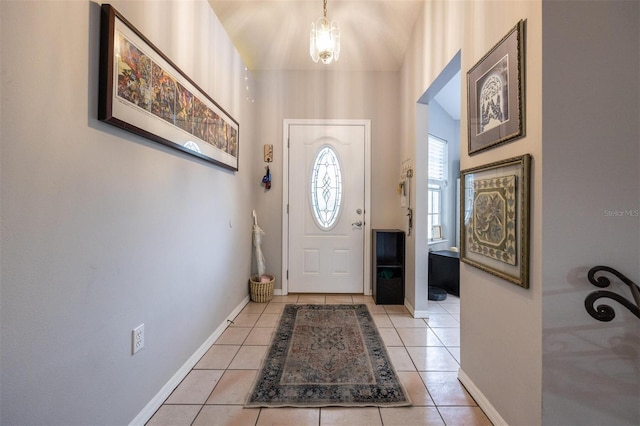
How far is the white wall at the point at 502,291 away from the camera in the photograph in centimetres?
105

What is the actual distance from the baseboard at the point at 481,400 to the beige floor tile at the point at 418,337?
1.49 ft

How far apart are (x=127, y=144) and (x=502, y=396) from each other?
2.13 meters

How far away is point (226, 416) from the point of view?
1362 millimetres

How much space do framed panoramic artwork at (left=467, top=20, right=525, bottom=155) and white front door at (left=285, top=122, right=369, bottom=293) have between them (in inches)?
69.0

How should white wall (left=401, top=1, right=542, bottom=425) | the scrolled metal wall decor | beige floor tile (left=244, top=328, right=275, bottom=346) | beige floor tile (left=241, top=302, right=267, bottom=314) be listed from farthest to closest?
beige floor tile (left=241, top=302, right=267, bottom=314)
beige floor tile (left=244, top=328, right=275, bottom=346)
white wall (left=401, top=1, right=542, bottom=425)
the scrolled metal wall decor

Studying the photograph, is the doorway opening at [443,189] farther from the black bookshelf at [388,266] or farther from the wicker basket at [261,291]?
the wicker basket at [261,291]

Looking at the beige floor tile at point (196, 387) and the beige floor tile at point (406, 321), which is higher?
the beige floor tile at point (406, 321)

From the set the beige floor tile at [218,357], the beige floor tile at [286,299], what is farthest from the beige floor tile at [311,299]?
the beige floor tile at [218,357]

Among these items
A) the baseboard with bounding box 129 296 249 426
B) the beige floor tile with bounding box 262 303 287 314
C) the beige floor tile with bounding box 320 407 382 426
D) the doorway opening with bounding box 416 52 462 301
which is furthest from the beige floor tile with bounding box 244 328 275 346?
the doorway opening with bounding box 416 52 462 301

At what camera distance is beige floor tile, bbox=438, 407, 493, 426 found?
1329 mm

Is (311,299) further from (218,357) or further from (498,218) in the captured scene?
(498,218)

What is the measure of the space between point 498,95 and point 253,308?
8.93ft

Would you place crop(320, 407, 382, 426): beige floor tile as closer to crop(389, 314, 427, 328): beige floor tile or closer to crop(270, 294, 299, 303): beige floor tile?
crop(389, 314, 427, 328): beige floor tile

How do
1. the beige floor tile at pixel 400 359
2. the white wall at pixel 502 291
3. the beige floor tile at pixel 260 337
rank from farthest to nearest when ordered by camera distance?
the beige floor tile at pixel 260 337 < the beige floor tile at pixel 400 359 < the white wall at pixel 502 291
